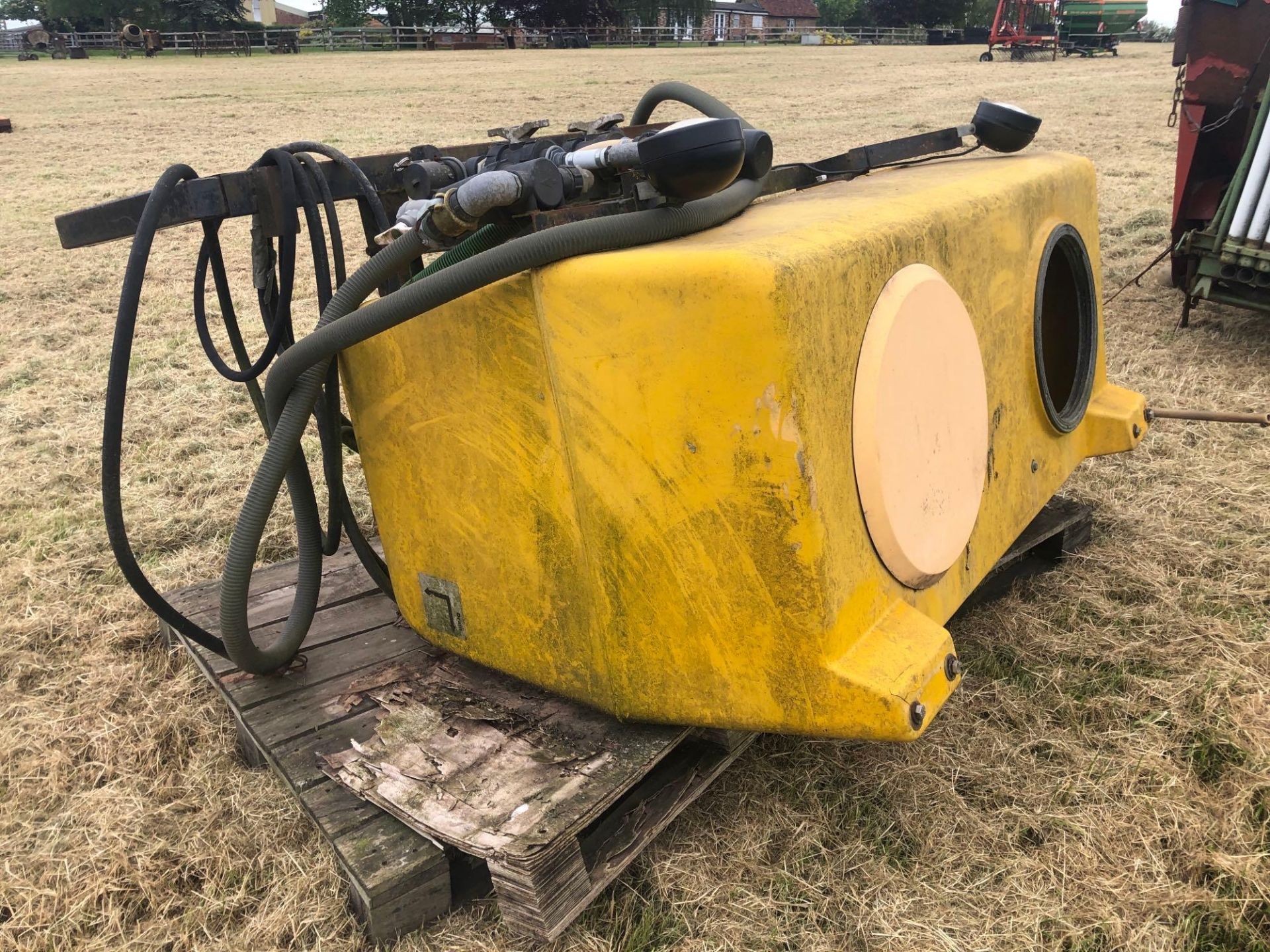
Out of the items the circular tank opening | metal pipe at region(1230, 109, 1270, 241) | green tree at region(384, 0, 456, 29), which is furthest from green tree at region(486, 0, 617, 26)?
the circular tank opening

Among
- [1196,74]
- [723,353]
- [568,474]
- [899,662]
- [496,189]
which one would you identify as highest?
[1196,74]

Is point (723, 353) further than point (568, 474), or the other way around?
point (568, 474)

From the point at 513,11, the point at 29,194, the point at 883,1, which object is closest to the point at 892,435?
the point at 29,194

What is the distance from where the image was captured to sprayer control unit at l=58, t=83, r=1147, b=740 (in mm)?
1534

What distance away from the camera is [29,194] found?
889cm

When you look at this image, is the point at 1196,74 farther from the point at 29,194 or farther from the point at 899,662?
the point at 29,194

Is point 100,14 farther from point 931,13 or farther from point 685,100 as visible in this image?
point 685,100

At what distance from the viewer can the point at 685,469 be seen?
62.2 inches

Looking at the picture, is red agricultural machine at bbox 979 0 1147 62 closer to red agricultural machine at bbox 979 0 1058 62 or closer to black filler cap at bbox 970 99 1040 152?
red agricultural machine at bbox 979 0 1058 62

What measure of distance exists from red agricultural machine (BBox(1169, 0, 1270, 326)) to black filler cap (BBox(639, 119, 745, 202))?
362 centimetres

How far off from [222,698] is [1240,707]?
2349 millimetres

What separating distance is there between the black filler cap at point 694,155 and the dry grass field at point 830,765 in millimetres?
1194

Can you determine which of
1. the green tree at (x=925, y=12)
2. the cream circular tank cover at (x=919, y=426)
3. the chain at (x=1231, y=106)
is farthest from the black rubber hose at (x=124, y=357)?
the green tree at (x=925, y=12)

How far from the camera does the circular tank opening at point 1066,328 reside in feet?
8.07
